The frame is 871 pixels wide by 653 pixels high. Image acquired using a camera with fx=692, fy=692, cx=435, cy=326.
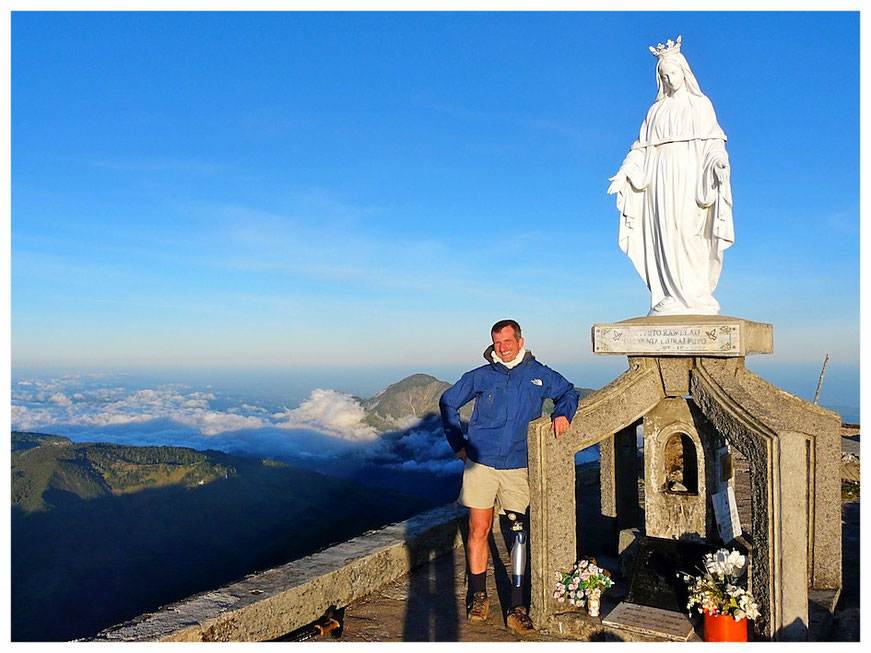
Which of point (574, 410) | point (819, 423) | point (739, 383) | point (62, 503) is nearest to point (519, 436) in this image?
point (574, 410)

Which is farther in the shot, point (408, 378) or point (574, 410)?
point (408, 378)

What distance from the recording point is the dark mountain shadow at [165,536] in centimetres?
826

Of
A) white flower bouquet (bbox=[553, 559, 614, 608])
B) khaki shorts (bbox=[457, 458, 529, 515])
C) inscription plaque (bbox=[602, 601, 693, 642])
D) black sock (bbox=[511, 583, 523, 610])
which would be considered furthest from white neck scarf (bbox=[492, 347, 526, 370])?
inscription plaque (bbox=[602, 601, 693, 642])

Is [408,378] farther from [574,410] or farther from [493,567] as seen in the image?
[574,410]

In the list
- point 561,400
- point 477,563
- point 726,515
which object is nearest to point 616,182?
point 561,400

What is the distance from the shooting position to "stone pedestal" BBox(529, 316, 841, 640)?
4270 mm

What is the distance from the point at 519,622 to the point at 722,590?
1395 mm

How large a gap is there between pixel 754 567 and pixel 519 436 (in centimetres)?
177

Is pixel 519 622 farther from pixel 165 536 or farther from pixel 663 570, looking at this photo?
pixel 165 536

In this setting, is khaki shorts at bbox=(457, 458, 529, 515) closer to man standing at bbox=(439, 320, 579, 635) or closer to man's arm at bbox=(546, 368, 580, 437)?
man standing at bbox=(439, 320, 579, 635)

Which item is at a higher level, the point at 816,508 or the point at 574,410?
the point at 574,410

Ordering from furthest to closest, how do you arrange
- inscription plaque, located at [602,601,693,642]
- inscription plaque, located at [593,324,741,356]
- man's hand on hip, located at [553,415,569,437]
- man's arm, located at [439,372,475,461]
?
1. man's arm, located at [439,372,475,461]
2. inscription plaque, located at [593,324,741,356]
3. man's hand on hip, located at [553,415,569,437]
4. inscription plaque, located at [602,601,693,642]

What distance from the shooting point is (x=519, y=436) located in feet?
17.1

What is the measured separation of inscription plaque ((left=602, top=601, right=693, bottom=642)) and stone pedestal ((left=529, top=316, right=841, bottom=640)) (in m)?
0.43
